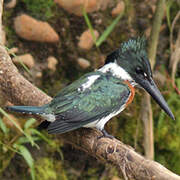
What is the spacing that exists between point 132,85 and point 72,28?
1.28m

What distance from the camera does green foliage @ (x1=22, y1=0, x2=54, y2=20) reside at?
Result: 11.3ft

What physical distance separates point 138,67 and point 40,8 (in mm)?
1380

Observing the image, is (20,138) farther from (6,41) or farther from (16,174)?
(6,41)

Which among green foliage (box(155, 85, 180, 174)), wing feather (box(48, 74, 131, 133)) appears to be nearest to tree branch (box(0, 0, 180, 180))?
wing feather (box(48, 74, 131, 133))

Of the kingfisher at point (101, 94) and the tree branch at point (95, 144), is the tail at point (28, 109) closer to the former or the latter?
the kingfisher at point (101, 94)

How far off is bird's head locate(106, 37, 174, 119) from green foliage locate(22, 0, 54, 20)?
1211 mm

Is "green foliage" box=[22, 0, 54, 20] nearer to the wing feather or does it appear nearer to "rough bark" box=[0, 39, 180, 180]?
"rough bark" box=[0, 39, 180, 180]

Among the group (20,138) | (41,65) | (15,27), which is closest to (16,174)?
(20,138)

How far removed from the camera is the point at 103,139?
7.12ft

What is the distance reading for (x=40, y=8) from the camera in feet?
11.4

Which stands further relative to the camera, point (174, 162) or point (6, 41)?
point (174, 162)

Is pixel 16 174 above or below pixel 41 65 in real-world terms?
below

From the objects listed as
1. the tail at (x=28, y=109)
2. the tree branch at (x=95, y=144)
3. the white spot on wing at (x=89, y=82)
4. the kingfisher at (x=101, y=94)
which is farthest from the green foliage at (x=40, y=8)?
the tail at (x=28, y=109)

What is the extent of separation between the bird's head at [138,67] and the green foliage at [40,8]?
47.7 inches
